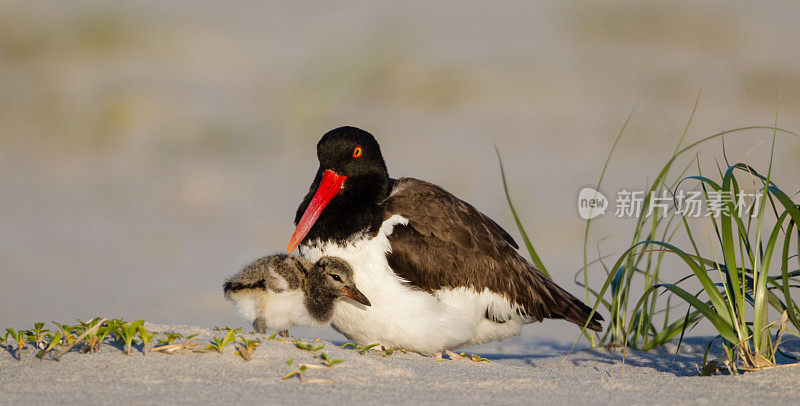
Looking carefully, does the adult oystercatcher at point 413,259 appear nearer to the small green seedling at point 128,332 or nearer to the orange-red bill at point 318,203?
the orange-red bill at point 318,203

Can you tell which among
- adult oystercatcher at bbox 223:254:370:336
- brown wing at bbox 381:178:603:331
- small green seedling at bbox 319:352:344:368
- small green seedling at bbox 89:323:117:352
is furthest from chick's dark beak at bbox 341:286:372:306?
small green seedling at bbox 89:323:117:352

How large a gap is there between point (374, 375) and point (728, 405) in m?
1.72

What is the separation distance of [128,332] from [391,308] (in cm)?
191

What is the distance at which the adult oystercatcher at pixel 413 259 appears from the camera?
5707 millimetres

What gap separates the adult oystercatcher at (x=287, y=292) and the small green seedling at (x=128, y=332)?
51.7 inches

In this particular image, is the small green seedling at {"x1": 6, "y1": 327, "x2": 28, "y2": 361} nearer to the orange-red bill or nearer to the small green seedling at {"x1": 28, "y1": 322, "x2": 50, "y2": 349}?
the small green seedling at {"x1": 28, "y1": 322, "x2": 50, "y2": 349}

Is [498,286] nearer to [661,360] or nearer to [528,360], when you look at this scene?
[528,360]

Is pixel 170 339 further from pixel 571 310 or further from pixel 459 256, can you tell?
pixel 571 310

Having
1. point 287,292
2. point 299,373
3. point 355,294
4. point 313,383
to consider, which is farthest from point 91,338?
point 355,294

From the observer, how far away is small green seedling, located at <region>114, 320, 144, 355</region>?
432 cm

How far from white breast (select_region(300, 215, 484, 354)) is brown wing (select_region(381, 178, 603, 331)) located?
68 mm

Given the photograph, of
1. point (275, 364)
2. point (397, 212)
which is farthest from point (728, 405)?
point (397, 212)

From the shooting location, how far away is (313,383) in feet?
13.3

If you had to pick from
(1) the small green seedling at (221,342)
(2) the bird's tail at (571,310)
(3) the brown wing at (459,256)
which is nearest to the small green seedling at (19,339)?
(1) the small green seedling at (221,342)
